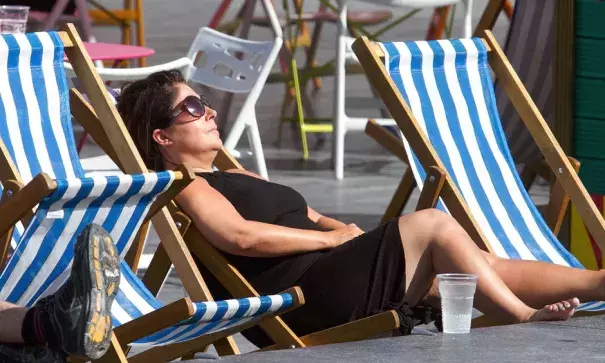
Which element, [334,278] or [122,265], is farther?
[334,278]

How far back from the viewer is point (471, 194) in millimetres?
4758

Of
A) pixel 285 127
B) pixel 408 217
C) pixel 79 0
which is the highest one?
pixel 408 217

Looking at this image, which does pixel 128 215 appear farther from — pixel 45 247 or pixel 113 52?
pixel 113 52

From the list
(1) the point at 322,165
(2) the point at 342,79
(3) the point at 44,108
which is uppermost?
(3) the point at 44,108

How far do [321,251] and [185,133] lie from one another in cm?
53

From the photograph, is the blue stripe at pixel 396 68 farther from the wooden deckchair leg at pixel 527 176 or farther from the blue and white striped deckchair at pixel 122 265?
the wooden deckchair leg at pixel 527 176

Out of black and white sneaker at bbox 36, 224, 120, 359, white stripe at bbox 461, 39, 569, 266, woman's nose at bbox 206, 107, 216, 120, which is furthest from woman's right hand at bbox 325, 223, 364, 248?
black and white sneaker at bbox 36, 224, 120, 359

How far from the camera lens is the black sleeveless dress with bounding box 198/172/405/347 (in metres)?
4.13

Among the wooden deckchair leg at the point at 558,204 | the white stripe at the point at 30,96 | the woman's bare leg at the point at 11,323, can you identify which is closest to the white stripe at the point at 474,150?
the wooden deckchair leg at the point at 558,204

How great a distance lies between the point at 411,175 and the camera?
5172mm

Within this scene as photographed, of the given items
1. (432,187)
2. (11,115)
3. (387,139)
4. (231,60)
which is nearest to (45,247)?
(11,115)

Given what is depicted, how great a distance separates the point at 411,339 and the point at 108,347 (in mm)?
866

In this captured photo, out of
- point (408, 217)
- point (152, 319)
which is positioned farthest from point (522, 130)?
point (152, 319)

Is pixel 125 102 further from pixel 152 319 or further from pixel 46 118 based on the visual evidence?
pixel 152 319
